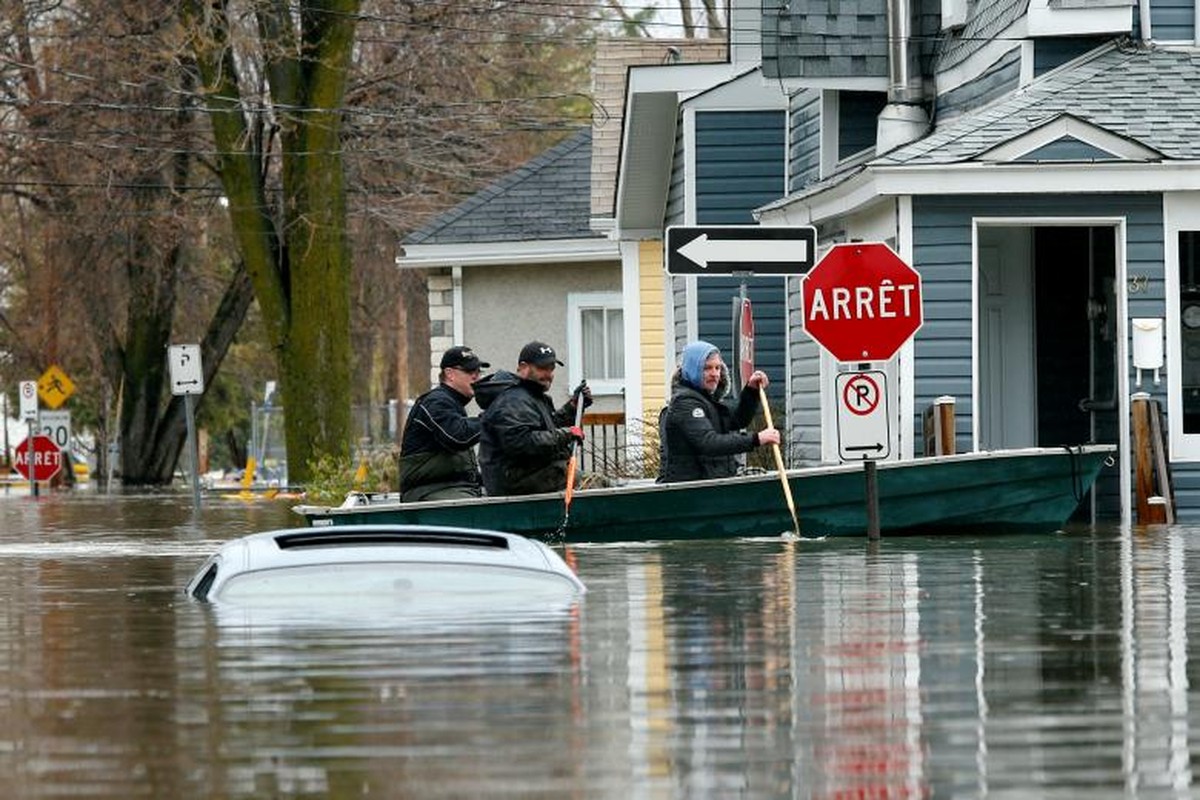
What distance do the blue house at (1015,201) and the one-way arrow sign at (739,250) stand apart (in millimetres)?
2387

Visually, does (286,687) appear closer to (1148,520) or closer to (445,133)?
(1148,520)

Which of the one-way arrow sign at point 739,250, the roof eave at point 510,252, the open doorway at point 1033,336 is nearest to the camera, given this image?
the one-way arrow sign at point 739,250

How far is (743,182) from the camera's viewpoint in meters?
32.6

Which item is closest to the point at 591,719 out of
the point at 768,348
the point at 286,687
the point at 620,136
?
the point at 286,687

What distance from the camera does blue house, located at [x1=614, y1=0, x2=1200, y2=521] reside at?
23.1 m

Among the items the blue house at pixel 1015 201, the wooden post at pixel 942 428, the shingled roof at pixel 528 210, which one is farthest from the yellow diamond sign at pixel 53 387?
the wooden post at pixel 942 428

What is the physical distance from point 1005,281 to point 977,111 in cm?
159

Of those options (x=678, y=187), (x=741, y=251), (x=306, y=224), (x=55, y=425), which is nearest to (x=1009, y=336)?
(x=741, y=251)

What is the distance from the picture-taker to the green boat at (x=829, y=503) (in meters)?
21.1

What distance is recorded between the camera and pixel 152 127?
157ft

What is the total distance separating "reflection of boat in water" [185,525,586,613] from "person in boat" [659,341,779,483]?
20.0 ft

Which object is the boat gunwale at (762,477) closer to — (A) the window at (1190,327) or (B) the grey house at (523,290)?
(A) the window at (1190,327)

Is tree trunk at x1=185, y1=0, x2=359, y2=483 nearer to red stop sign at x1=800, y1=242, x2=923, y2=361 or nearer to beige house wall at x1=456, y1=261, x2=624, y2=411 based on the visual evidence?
beige house wall at x1=456, y1=261, x2=624, y2=411

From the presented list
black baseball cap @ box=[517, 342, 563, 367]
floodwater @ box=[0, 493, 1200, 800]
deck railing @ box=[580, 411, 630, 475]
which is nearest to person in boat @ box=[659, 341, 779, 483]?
black baseball cap @ box=[517, 342, 563, 367]
